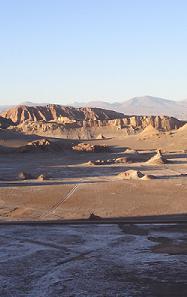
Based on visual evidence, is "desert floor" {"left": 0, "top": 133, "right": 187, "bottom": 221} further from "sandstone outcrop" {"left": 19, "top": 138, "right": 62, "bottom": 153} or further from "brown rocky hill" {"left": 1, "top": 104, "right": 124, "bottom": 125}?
"brown rocky hill" {"left": 1, "top": 104, "right": 124, "bottom": 125}

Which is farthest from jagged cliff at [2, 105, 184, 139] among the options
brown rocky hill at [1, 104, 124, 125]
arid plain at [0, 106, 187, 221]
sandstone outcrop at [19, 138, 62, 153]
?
arid plain at [0, 106, 187, 221]

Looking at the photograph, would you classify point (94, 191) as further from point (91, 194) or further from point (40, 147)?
point (40, 147)

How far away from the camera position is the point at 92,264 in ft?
27.0

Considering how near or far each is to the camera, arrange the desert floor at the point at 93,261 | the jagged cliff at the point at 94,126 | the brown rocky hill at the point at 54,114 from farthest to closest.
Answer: the brown rocky hill at the point at 54,114
the jagged cliff at the point at 94,126
the desert floor at the point at 93,261

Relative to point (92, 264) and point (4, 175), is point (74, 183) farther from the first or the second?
point (92, 264)

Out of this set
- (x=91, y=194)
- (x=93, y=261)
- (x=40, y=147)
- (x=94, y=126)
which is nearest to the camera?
(x=93, y=261)

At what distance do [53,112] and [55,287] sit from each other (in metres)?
89.4

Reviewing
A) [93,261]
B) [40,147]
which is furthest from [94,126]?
[93,261]

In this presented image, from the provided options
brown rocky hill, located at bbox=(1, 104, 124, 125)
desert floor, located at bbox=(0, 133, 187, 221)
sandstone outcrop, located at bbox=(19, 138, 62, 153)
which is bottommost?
desert floor, located at bbox=(0, 133, 187, 221)

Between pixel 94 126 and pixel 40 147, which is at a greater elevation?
pixel 94 126

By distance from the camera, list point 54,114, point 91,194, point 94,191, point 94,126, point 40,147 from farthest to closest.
→ point 54,114
point 94,126
point 40,147
point 94,191
point 91,194

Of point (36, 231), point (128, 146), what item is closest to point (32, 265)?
point (36, 231)

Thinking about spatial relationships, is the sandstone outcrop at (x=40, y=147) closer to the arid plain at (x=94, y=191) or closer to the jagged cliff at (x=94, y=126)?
the arid plain at (x=94, y=191)

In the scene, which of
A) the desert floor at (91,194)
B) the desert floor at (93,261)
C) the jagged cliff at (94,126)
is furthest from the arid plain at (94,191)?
the jagged cliff at (94,126)
